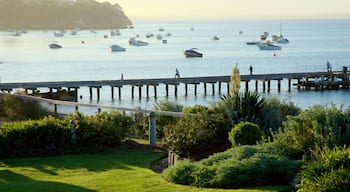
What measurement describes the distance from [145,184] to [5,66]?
127 meters

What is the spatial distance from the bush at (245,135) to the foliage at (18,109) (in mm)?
11243

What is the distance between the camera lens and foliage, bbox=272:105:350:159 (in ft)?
44.5

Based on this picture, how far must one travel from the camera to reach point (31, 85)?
66875 millimetres

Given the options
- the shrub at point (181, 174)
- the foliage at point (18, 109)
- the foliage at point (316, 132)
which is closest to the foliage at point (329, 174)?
the foliage at point (316, 132)

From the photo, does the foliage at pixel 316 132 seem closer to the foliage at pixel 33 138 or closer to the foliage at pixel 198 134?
the foliage at pixel 198 134

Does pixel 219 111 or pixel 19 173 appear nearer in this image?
pixel 19 173

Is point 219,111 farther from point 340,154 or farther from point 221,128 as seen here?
point 340,154

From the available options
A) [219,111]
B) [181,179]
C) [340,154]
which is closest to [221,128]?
[219,111]

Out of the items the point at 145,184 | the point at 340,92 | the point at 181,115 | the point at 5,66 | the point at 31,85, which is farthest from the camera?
the point at 5,66

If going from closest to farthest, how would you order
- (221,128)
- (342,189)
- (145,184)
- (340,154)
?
(342,189)
(340,154)
(145,184)
(221,128)

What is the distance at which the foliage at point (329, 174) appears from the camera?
408 inches

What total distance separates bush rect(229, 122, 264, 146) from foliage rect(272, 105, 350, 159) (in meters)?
1.40

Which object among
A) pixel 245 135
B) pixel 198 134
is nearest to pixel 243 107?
pixel 198 134

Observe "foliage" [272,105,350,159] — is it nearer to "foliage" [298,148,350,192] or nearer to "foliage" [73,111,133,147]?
"foliage" [298,148,350,192]
